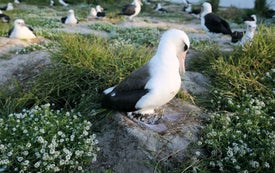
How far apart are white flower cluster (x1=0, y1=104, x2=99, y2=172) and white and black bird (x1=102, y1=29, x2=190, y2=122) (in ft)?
1.62

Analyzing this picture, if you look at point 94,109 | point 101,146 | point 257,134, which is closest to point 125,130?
point 101,146

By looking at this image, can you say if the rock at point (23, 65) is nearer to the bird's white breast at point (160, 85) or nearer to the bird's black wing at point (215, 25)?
the bird's white breast at point (160, 85)

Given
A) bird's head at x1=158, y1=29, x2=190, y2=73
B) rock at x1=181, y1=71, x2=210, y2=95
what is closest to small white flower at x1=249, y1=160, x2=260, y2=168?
bird's head at x1=158, y1=29, x2=190, y2=73

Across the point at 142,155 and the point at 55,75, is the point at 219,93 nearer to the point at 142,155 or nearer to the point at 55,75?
the point at 142,155

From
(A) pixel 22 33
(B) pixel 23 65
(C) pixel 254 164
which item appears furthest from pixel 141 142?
(A) pixel 22 33

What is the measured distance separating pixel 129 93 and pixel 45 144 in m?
1.09

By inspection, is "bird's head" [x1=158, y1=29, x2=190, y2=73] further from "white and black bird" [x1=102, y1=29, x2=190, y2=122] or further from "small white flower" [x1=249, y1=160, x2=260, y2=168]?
"small white flower" [x1=249, y1=160, x2=260, y2=168]

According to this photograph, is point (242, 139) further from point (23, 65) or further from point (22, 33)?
point (22, 33)

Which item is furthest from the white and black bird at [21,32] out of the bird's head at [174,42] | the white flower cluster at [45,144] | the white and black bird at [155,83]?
the bird's head at [174,42]

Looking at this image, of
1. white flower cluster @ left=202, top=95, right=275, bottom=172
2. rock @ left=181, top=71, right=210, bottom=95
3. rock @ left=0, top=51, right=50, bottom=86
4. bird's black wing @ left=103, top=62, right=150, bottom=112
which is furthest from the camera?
rock @ left=0, top=51, right=50, bottom=86

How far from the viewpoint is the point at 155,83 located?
3.82m

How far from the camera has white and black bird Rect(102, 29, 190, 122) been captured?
12.6 feet

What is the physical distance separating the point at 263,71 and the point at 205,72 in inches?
34.1

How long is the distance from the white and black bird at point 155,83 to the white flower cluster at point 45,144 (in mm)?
494
